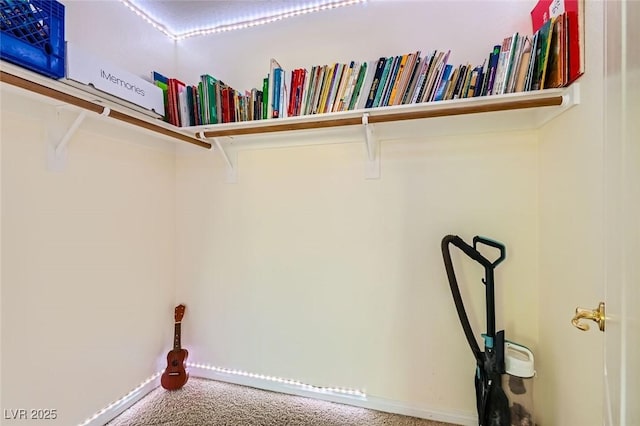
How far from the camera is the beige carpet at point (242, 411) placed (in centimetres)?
157

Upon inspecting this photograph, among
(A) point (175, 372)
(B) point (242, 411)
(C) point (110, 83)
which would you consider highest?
(C) point (110, 83)

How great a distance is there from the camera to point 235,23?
1894mm

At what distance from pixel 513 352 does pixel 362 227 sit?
93 cm

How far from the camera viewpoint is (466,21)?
1.51 m

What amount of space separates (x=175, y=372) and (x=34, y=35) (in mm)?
1825

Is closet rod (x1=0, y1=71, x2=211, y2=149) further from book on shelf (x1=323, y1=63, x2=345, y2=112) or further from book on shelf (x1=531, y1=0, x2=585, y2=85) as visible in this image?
book on shelf (x1=531, y1=0, x2=585, y2=85)

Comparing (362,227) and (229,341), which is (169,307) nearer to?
(229,341)

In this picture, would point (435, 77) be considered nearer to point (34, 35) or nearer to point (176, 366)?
point (34, 35)

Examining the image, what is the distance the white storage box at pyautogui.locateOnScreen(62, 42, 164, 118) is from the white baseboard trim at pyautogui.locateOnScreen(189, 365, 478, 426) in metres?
1.67

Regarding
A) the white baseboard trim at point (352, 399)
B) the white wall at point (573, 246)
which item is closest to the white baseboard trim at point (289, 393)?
the white baseboard trim at point (352, 399)

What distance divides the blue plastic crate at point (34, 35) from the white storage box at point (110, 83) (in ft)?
0.12

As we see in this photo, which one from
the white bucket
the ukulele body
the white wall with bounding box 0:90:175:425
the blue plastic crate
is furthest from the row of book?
the ukulele body

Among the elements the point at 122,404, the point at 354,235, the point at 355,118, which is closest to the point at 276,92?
the point at 355,118

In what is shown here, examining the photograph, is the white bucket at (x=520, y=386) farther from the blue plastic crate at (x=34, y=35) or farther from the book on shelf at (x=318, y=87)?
the blue plastic crate at (x=34, y=35)
